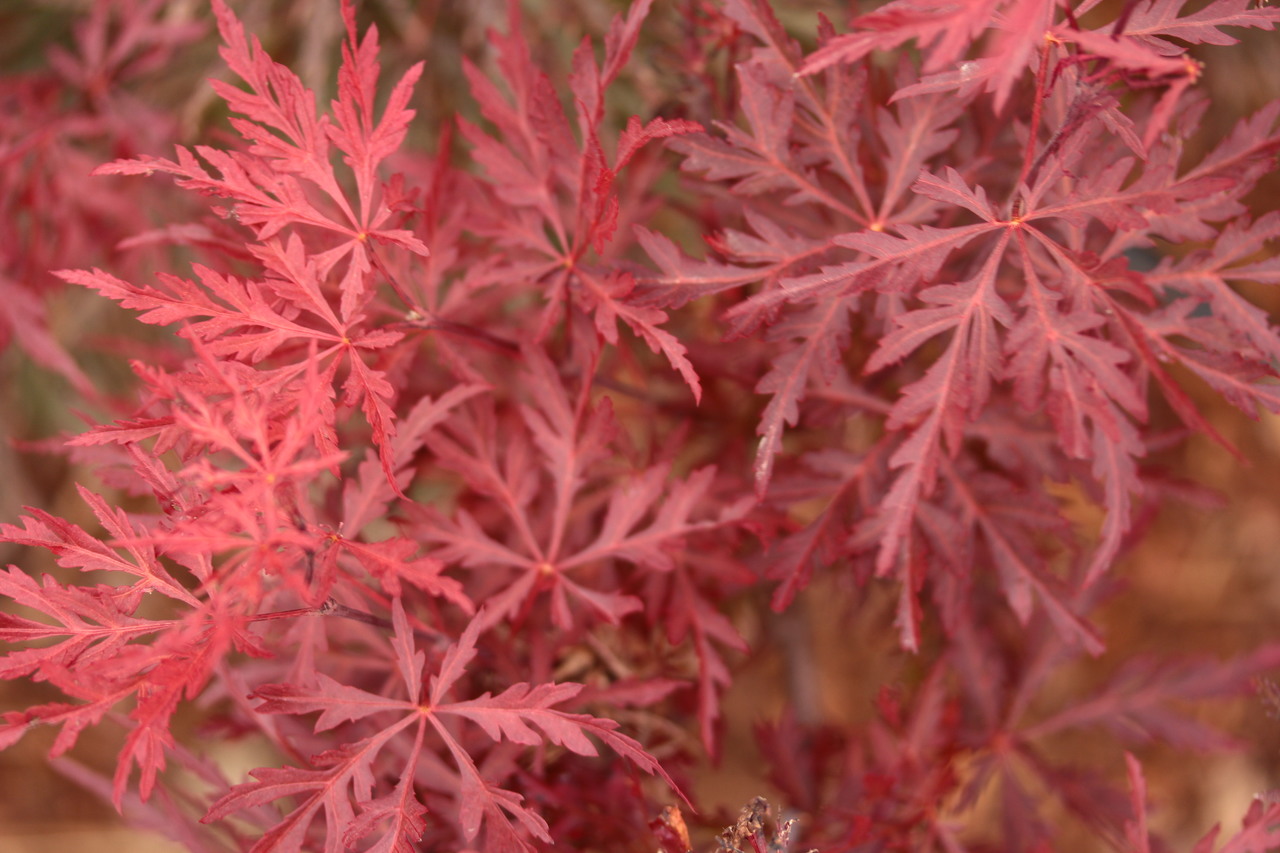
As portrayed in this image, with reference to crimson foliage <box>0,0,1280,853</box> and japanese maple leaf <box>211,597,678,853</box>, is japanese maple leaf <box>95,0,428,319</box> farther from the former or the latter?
japanese maple leaf <box>211,597,678,853</box>

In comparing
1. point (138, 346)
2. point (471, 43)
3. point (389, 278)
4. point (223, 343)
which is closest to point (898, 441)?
point (389, 278)

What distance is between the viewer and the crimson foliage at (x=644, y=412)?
1.97ft

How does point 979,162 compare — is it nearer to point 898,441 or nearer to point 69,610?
point 898,441

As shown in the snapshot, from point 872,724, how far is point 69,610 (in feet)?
2.72

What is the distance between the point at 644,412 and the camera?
111 centimetres

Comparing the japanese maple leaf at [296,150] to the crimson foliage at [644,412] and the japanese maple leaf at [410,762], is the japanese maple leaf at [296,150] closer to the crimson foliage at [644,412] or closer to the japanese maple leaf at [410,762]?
the crimson foliage at [644,412]

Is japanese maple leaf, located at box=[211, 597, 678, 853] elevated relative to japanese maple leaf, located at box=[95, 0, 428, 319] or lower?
lower

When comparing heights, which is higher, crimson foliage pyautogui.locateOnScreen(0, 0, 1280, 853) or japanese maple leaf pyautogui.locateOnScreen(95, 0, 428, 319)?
japanese maple leaf pyautogui.locateOnScreen(95, 0, 428, 319)

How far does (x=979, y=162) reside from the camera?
778 mm

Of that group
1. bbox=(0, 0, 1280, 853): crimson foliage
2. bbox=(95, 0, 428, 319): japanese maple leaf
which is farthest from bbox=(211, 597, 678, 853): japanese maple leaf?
bbox=(95, 0, 428, 319): japanese maple leaf

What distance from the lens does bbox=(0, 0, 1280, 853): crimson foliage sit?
600 millimetres

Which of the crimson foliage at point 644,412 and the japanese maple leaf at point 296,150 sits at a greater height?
the japanese maple leaf at point 296,150

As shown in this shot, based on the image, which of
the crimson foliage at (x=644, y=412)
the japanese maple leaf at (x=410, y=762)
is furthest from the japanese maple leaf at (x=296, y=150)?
the japanese maple leaf at (x=410, y=762)

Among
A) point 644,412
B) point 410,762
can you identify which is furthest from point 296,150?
point 644,412
